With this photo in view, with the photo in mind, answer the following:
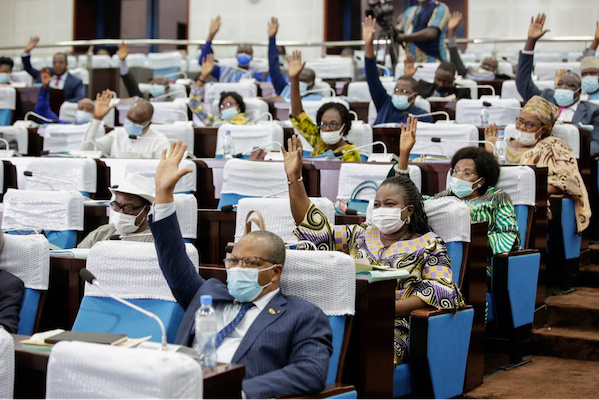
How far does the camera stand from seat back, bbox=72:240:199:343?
2.88 metres

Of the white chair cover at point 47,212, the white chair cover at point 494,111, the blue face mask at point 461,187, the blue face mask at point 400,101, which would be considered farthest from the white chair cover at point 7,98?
the blue face mask at point 461,187

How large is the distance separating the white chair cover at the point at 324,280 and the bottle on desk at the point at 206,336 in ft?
1.36

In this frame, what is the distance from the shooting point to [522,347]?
4.22 meters

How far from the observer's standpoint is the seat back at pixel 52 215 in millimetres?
4422

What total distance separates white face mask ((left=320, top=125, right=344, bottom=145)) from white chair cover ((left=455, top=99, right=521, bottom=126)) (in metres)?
1.56

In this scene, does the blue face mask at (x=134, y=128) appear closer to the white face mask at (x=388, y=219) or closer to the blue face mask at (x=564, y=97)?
the blue face mask at (x=564, y=97)

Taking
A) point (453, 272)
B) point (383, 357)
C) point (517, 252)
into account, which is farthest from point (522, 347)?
point (383, 357)

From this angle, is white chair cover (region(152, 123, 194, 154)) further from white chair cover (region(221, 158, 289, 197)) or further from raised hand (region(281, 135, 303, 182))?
raised hand (region(281, 135, 303, 182))

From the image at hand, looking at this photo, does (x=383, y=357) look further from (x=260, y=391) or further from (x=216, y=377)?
(x=216, y=377)

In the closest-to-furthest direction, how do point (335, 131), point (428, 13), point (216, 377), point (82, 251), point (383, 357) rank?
point (216, 377) < point (383, 357) < point (82, 251) < point (335, 131) < point (428, 13)

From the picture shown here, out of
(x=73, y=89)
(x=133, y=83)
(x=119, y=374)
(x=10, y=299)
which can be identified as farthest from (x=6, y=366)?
(x=73, y=89)

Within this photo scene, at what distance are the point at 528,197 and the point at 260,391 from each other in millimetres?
2315

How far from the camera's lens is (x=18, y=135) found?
7.29 metres

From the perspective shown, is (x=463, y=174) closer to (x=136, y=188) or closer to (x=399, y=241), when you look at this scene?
(x=399, y=241)
